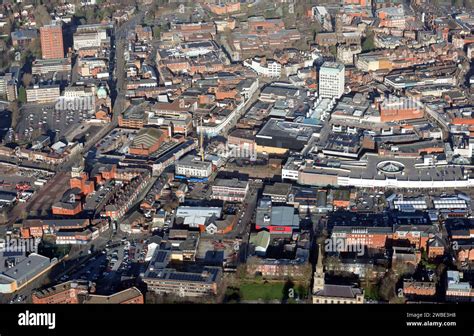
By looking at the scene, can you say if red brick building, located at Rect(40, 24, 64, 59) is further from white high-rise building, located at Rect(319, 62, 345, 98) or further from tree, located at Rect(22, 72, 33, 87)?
white high-rise building, located at Rect(319, 62, 345, 98)

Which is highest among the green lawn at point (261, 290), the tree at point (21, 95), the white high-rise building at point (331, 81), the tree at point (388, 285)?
the white high-rise building at point (331, 81)

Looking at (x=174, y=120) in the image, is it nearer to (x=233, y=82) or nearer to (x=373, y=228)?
(x=233, y=82)

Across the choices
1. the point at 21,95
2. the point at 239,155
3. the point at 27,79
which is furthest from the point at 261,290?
the point at 27,79

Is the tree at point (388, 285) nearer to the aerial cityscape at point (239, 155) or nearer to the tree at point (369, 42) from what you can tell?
the aerial cityscape at point (239, 155)

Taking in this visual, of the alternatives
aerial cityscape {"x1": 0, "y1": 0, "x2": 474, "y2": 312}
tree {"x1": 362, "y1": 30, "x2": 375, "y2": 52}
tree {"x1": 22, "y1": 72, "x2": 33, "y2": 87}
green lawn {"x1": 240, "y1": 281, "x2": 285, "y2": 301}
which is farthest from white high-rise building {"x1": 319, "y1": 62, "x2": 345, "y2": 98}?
green lawn {"x1": 240, "y1": 281, "x2": 285, "y2": 301}

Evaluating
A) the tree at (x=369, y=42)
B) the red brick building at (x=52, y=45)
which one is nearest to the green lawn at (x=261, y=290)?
the tree at (x=369, y=42)
